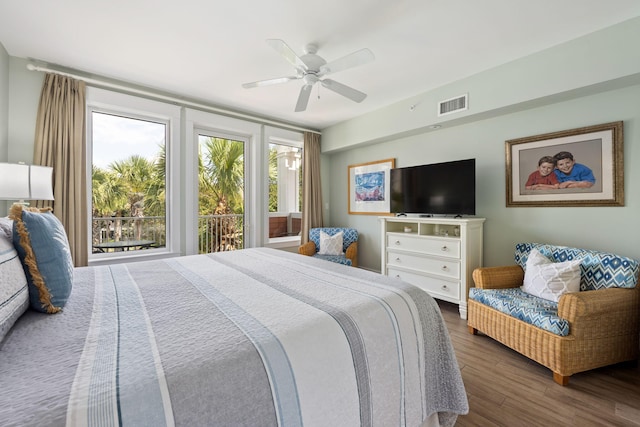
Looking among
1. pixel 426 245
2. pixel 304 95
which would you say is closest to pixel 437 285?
pixel 426 245

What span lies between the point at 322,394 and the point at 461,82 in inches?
136

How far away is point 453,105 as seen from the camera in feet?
10.4

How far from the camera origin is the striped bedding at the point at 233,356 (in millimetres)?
648

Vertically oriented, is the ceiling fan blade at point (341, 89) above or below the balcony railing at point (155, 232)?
above

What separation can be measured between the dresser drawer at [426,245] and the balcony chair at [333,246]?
0.75 m

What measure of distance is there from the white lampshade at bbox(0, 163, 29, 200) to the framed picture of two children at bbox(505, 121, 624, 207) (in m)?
4.42

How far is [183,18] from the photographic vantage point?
2.11m

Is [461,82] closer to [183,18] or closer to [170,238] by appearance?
[183,18]

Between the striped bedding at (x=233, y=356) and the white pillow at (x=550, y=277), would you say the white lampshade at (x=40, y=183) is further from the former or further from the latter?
the white pillow at (x=550, y=277)

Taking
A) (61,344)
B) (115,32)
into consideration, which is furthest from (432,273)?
(115,32)

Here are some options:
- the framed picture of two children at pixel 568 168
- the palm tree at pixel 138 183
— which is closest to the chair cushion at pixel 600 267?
the framed picture of two children at pixel 568 168

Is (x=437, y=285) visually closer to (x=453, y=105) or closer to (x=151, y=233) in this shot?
(x=453, y=105)

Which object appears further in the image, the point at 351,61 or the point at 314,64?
the point at 314,64

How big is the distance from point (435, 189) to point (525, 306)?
5.48 ft
